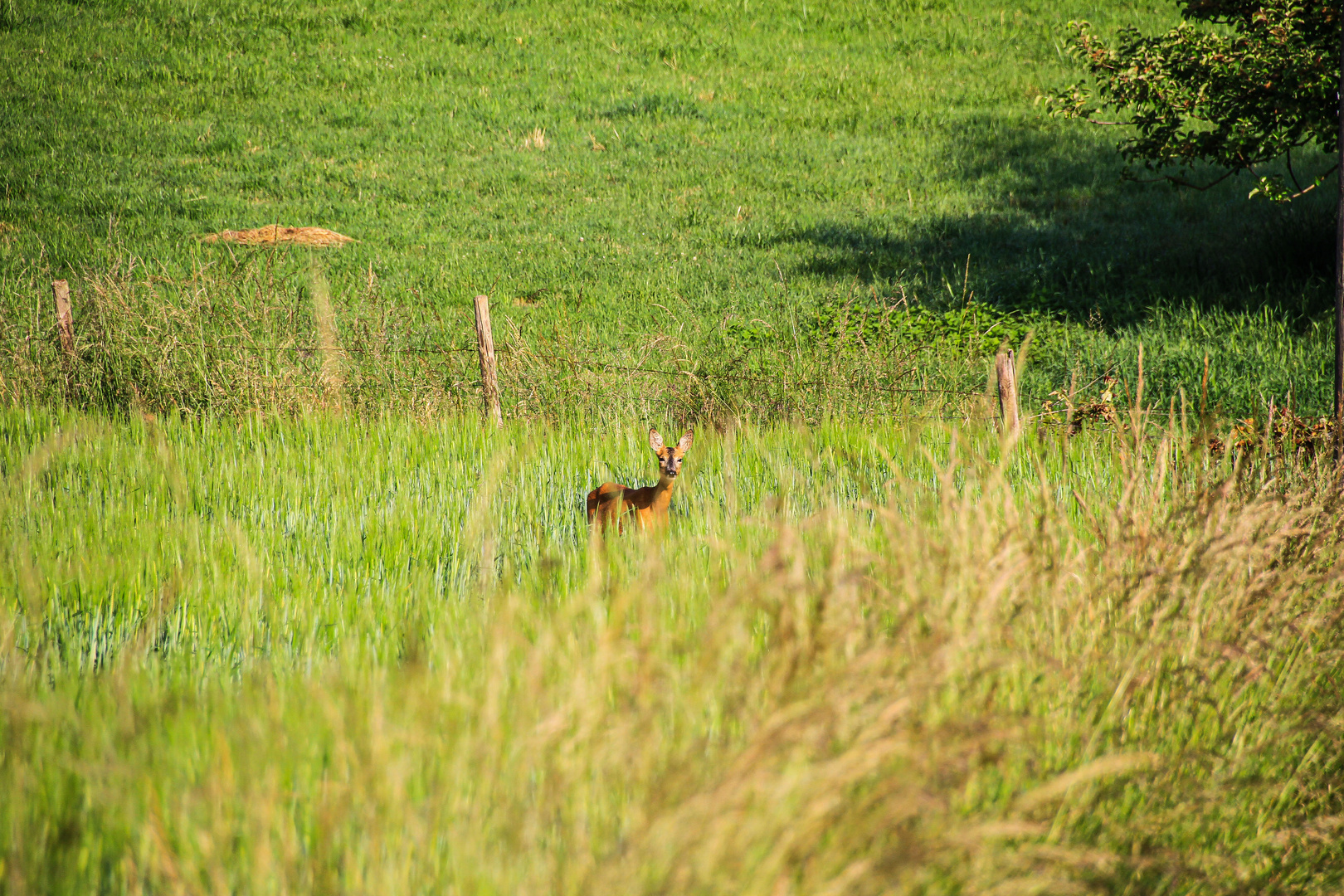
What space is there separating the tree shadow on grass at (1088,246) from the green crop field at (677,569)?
12 centimetres

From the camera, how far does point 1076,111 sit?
11414 mm

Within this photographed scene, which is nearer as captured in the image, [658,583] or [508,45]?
[658,583]

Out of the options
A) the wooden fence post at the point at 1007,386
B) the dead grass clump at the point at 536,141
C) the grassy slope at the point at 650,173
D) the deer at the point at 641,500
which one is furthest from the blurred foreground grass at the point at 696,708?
the dead grass clump at the point at 536,141

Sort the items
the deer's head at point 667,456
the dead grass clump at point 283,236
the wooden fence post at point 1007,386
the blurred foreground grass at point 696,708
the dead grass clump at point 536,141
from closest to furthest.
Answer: the blurred foreground grass at point 696,708 → the deer's head at point 667,456 → the wooden fence post at point 1007,386 → the dead grass clump at point 283,236 → the dead grass clump at point 536,141

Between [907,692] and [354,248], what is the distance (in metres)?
14.7

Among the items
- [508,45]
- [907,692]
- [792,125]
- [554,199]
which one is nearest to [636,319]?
[554,199]

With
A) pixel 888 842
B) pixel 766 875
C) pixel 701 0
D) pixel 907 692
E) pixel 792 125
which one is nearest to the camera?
pixel 766 875

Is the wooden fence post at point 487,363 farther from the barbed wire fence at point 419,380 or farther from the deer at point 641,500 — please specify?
the deer at point 641,500

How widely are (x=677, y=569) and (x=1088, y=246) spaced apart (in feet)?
44.3

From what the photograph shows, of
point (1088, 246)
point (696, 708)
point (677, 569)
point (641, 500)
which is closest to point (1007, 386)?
point (641, 500)

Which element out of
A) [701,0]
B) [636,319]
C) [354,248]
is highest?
[701,0]

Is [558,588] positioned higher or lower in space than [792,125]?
lower

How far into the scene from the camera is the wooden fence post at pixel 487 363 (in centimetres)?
768

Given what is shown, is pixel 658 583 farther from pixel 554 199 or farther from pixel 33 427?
pixel 554 199
